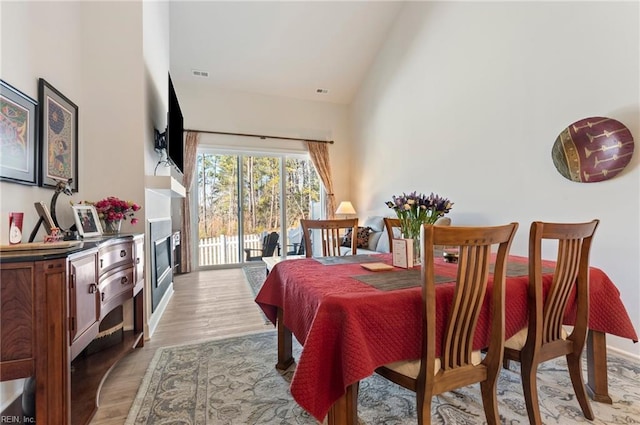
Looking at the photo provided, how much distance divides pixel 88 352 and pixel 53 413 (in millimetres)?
932

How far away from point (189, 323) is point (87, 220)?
1340 mm

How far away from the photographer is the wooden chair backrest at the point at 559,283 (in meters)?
1.24

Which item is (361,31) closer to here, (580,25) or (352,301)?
(580,25)

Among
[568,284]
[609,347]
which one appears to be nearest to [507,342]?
[568,284]

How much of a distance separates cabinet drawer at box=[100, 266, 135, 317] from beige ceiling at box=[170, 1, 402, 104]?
3672 millimetres

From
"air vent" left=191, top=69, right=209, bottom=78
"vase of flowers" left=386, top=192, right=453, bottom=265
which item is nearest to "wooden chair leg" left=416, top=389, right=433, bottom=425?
"vase of flowers" left=386, top=192, right=453, bottom=265

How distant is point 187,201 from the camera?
16.1 feet

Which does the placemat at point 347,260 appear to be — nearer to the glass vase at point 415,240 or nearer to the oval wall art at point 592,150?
the glass vase at point 415,240

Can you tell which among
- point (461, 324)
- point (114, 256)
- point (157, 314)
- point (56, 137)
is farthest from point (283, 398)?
point (56, 137)

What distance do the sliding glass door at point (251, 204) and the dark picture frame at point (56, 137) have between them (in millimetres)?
3121

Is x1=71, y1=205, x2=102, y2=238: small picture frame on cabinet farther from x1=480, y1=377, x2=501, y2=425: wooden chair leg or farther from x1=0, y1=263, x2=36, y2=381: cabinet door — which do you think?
x1=480, y1=377, x2=501, y2=425: wooden chair leg

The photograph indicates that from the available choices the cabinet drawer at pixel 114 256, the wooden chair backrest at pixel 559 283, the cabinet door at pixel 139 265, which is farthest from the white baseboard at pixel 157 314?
the wooden chair backrest at pixel 559 283

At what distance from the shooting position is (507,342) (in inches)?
55.0

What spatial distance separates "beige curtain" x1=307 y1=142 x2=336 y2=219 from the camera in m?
5.77
